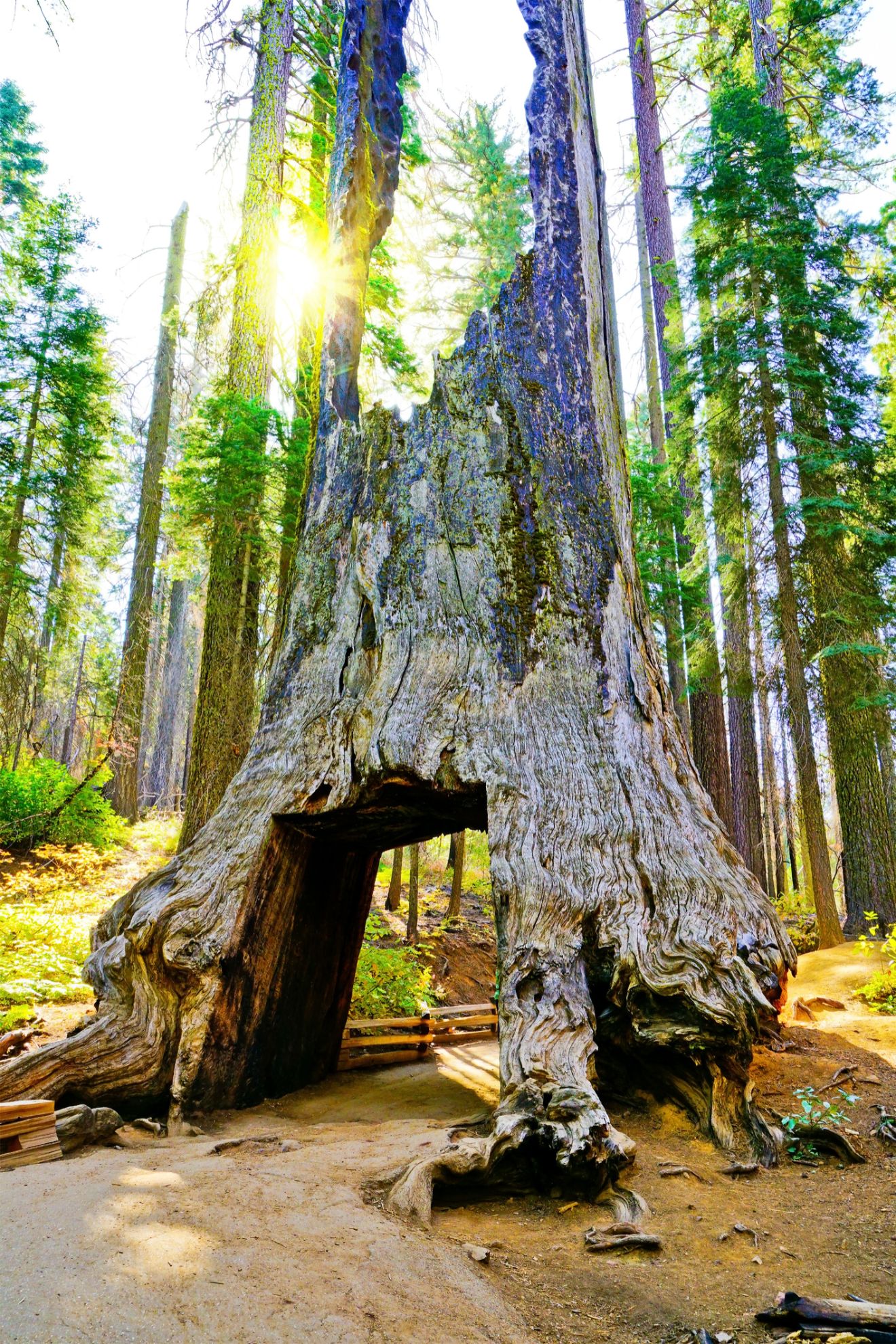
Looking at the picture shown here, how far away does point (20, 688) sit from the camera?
17.5 metres

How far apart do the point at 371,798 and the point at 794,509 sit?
8.69 meters

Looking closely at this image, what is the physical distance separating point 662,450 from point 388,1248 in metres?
16.6

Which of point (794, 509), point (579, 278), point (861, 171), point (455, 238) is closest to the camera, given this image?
point (579, 278)

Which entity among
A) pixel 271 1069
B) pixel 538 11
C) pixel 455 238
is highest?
pixel 455 238

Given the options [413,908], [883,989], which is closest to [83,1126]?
[883,989]

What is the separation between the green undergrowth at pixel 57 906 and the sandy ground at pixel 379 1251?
4.19 m

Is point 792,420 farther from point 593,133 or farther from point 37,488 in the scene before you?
point 37,488

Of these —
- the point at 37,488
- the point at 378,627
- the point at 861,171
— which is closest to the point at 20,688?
the point at 37,488

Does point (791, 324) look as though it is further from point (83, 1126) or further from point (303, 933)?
point (83, 1126)

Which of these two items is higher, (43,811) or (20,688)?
(20,688)

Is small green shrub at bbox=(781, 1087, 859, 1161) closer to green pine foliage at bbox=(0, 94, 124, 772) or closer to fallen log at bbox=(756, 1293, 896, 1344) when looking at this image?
fallen log at bbox=(756, 1293, 896, 1344)

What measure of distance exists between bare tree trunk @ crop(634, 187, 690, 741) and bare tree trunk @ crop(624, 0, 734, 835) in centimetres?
41

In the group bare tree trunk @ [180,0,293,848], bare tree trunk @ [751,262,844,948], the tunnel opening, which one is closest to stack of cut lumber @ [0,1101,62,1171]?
the tunnel opening

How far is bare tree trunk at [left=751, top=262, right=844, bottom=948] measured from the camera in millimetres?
10578
